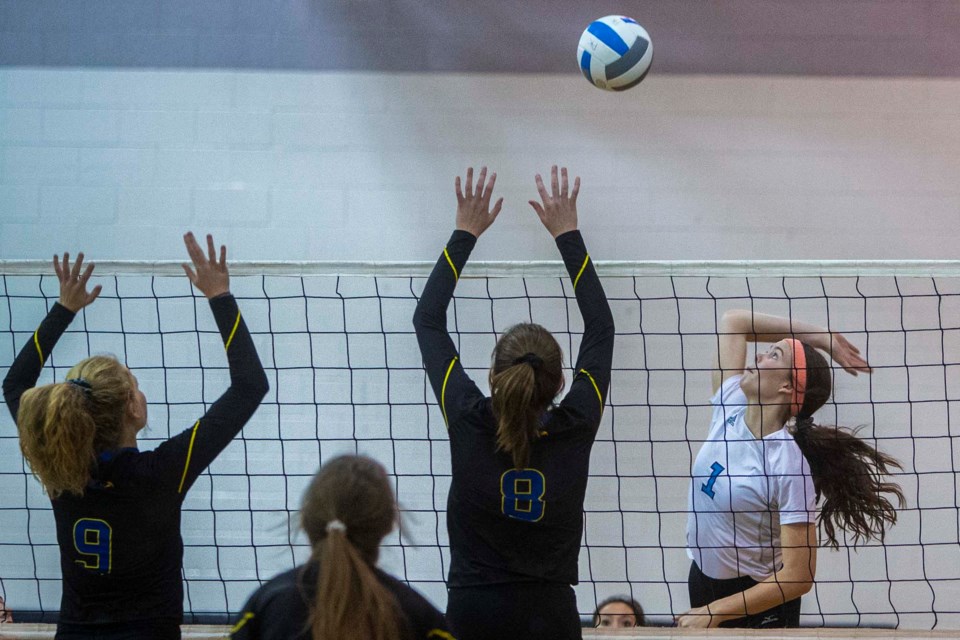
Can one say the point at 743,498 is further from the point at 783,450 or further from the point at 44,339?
the point at 44,339

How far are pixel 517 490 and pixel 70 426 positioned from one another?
1058mm

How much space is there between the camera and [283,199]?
4.61 m

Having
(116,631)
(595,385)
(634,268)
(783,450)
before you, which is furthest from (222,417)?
(783,450)

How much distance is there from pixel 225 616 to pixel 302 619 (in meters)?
2.90

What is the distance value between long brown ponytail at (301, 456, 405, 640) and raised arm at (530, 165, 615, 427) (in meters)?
0.77

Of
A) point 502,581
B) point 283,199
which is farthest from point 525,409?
point 283,199

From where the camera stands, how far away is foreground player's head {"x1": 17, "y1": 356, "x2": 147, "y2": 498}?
229 cm

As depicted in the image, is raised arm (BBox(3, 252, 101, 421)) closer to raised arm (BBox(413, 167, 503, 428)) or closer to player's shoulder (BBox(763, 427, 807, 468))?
raised arm (BBox(413, 167, 503, 428))

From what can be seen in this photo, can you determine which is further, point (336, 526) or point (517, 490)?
point (517, 490)

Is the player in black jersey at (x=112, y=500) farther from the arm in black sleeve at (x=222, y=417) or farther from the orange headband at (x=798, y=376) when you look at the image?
the orange headband at (x=798, y=376)

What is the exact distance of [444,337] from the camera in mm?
2682

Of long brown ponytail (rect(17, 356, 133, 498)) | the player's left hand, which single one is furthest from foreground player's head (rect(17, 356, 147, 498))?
the player's left hand

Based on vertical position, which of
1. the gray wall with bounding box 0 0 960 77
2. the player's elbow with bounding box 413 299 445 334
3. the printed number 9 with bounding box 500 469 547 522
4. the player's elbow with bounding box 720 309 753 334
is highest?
the gray wall with bounding box 0 0 960 77

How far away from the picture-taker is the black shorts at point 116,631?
93.0 inches
